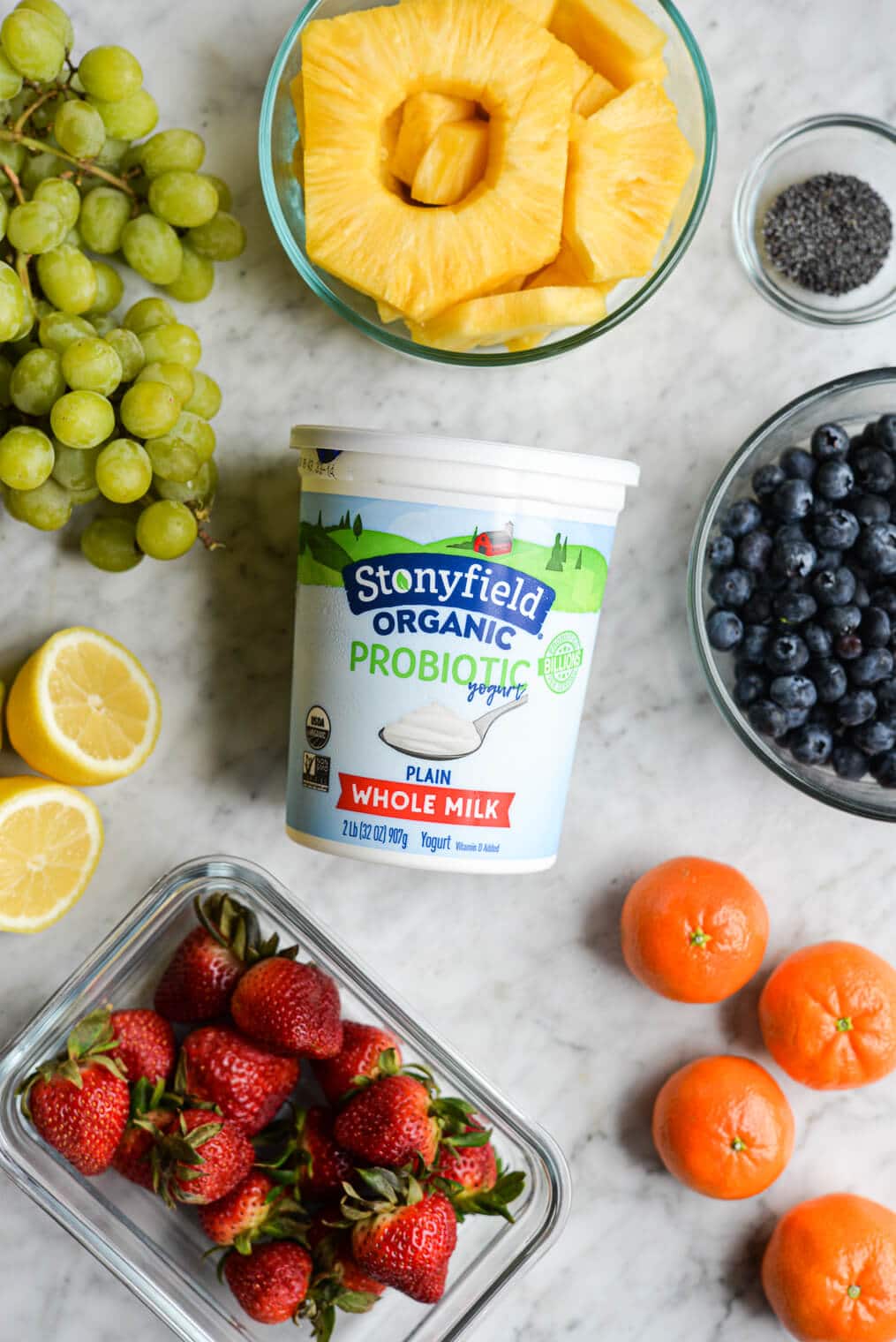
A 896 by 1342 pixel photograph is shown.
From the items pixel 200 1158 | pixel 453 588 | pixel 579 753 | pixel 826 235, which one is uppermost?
pixel 826 235

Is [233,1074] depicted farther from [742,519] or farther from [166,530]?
[742,519]

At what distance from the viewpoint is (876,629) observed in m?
0.94

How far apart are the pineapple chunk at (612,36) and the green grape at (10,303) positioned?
1.65 feet

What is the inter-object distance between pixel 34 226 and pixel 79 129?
0.31ft

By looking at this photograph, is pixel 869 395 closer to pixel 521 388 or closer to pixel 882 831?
pixel 521 388

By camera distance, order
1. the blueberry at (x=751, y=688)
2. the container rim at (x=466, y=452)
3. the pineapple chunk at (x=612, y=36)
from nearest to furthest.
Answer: the container rim at (x=466, y=452) < the pineapple chunk at (x=612, y=36) < the blueberry at (x=751, y=688)

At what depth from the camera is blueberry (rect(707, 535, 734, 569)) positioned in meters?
0.98

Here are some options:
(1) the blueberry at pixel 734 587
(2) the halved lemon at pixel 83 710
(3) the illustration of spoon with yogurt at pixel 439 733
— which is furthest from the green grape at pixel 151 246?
(1) the blueberry at pixel 734 587

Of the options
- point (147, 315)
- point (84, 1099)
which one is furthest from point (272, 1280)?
point (147, 315)

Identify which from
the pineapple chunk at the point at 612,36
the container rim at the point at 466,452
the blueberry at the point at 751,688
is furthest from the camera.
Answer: the blueberry at the point at 751,688

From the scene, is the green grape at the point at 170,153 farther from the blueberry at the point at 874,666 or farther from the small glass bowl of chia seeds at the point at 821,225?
the blueberry at the point at 874,666

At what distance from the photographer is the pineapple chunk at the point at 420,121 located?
0.86 metres

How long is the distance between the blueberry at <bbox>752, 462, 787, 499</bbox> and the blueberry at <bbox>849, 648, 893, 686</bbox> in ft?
0.57

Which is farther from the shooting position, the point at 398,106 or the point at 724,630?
the point at 724,630
